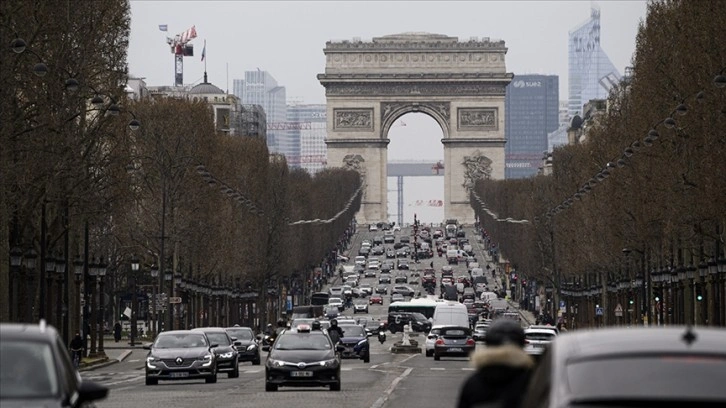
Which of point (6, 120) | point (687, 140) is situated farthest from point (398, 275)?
point (6, 120)

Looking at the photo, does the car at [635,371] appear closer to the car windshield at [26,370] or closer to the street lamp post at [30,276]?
the car windshield at [26,370]

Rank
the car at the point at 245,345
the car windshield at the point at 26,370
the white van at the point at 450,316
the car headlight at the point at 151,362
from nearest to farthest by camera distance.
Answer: the car windshield at the point at 26,370 < the car headlight at the point at 151,362 < the car at the point at 245,345 < the white van at the point at 450,316

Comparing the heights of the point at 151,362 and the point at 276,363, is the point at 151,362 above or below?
below

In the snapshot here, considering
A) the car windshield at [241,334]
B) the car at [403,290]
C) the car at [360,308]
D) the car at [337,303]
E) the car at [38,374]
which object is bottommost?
the car windshield at [241,334]

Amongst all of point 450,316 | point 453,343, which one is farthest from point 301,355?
point 450,316

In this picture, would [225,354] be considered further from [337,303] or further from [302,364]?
[337,303]

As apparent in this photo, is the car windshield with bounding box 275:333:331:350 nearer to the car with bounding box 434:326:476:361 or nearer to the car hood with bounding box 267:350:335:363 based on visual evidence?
the car hood with bounding box 267:350:335:363

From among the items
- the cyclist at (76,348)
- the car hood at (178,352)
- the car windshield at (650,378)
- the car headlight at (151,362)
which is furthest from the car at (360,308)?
the car windshield at (650,378)
